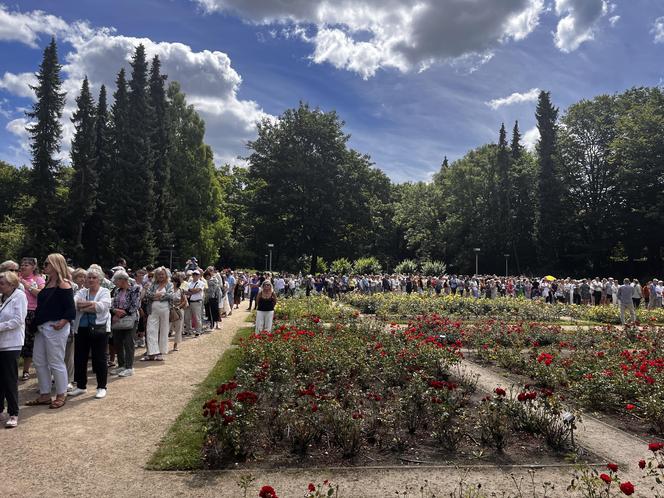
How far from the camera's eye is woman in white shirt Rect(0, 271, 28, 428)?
5492 millimetres

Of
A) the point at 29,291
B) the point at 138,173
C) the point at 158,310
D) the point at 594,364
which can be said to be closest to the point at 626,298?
the point at 594,364

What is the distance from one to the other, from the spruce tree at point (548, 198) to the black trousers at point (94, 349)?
1921 inches

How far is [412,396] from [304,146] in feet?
147

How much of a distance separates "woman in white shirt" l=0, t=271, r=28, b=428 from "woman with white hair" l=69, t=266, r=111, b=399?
1.14m

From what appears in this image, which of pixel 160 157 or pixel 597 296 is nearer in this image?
pixel 597 296

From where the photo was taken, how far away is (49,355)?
6156 millimetres

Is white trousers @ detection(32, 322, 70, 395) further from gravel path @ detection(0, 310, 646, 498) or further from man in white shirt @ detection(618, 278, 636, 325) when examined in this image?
man in white shirt @ detection(618, 278, 636, 325)

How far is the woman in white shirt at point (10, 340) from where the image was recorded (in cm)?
549

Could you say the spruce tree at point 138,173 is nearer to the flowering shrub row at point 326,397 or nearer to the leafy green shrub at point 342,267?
the leafy green shrub at point 342,267

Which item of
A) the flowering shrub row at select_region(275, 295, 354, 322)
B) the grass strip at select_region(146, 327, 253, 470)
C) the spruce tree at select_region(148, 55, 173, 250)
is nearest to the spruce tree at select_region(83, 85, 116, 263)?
the spruce tree at select_region(148, 55, 173, 250)

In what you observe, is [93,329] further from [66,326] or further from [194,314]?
[194,314]

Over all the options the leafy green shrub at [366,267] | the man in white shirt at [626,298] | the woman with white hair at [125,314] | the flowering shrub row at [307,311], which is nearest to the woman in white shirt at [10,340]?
the woman with white hair at [125,314]

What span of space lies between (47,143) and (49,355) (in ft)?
121

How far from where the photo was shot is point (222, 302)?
17.5 meters
